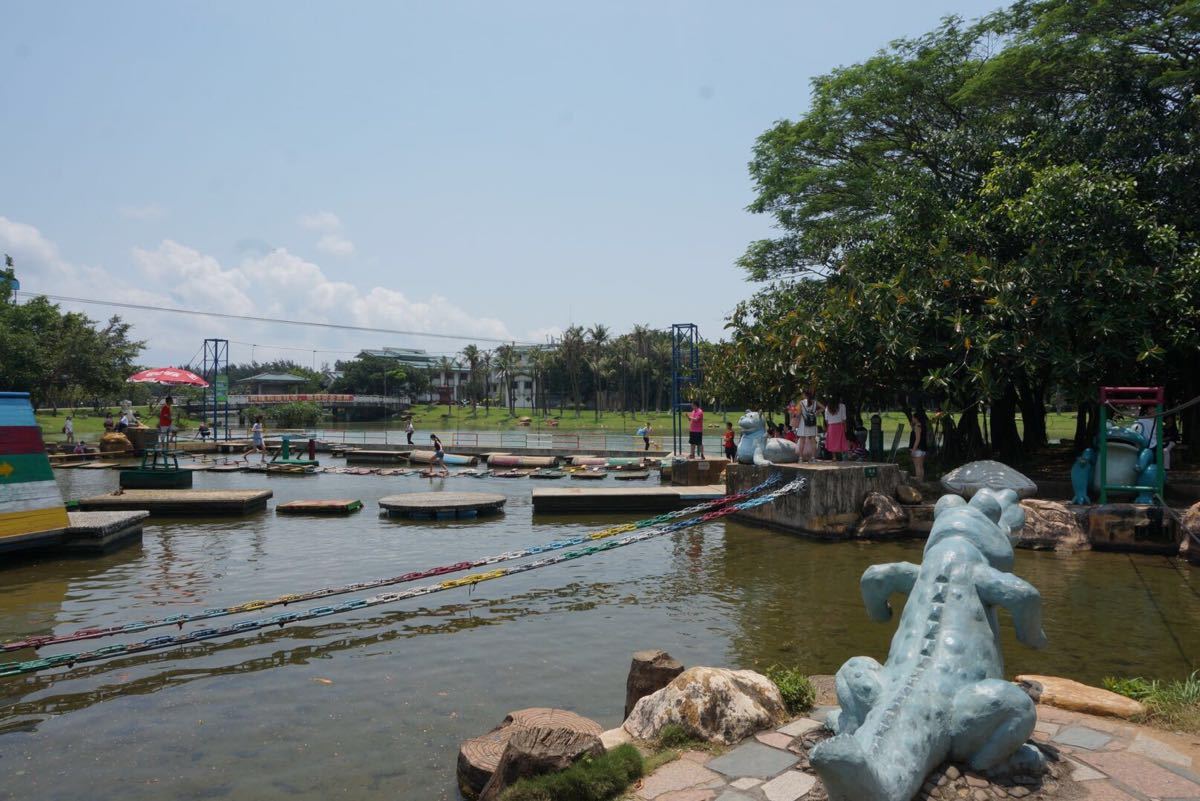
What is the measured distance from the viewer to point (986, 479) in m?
14.6

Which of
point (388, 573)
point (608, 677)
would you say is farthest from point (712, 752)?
point (388, 573)

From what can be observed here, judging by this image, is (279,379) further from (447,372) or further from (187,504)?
(187,504)

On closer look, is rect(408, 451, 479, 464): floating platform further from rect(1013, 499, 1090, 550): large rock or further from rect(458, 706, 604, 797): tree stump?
rect(458, 706, 604, 797): tree stump

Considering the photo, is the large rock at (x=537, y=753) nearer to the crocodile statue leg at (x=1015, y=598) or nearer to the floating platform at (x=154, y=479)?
the crocodile statue leg at (x=1015, y=598)

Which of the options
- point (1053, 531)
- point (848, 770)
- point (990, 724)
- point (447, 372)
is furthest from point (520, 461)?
point (447, 372)

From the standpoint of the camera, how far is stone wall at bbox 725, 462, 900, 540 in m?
15.0

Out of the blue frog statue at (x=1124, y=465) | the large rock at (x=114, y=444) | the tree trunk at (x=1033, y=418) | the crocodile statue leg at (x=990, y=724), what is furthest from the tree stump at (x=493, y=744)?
Result: the large rock at (x=114, y=444)

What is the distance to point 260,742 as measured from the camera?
6574 millimetres

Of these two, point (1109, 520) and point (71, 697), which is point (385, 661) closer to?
point (71, 697)

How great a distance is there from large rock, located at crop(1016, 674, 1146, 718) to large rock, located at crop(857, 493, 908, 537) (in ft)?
30.0

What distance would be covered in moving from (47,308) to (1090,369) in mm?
53639

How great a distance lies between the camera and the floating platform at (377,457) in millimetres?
35656

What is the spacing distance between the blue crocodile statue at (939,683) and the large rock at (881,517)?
992 centimetres

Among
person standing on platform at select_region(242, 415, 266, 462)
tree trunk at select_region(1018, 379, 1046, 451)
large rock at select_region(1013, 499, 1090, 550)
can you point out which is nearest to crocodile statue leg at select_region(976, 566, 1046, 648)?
large rock at select_region(1013, 499, 1090, 550)
